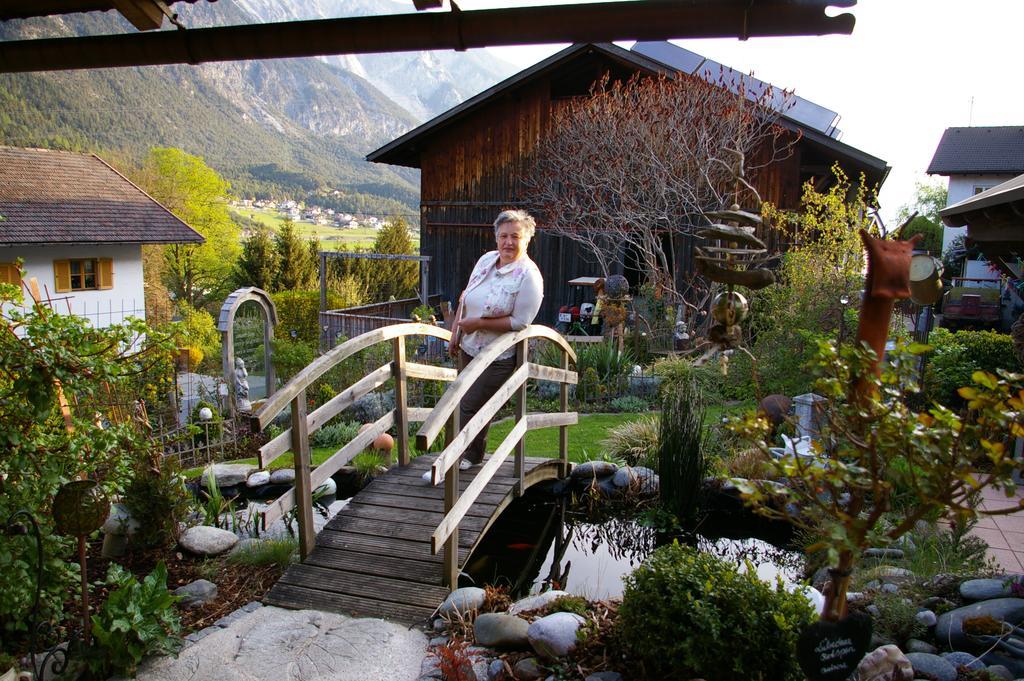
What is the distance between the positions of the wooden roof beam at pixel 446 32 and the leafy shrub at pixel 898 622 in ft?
8.59

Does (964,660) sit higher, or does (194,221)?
(194,221)

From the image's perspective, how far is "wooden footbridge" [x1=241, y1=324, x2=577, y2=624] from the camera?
3.82 metres

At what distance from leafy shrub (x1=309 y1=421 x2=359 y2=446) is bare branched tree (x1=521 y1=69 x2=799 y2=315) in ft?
17.3

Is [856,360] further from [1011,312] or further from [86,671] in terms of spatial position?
[1011,312]

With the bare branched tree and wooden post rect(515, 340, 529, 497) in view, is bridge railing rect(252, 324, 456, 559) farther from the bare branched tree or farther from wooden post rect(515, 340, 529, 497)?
the bare branched tree

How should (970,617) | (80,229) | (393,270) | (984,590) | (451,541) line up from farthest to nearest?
(393,270) → (80,229) → (451,541) → (984,590) → (970,617)

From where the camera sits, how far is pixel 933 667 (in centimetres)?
311

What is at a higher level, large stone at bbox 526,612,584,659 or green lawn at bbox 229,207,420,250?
green lawn at bbox 229,207,420,250

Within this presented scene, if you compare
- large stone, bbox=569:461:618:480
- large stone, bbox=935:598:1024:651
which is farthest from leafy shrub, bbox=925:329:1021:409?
large stone, bbox=935:598:1024:651

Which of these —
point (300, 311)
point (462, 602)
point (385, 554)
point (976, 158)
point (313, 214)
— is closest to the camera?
point (462, 602)

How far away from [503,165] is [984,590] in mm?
13067

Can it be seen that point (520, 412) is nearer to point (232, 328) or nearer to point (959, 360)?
point (232, 328)

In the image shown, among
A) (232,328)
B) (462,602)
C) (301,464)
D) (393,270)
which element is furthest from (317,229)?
(462,602)

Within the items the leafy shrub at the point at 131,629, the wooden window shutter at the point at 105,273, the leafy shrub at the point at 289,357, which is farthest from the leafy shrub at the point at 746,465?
the wooden window shutter at the point at 105,273
